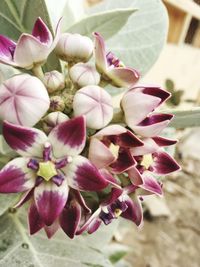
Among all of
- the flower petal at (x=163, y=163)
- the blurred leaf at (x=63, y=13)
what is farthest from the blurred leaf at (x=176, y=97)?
the flower petal at (x=163, y=163)

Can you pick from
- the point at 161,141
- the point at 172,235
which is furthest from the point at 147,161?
the point at 172,235

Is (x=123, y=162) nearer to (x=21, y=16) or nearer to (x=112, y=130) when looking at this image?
(x=112, y=130)

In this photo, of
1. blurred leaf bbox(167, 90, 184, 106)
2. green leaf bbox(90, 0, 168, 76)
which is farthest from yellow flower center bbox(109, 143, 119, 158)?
blurred leaf bbox(167, 90, 184, 106)

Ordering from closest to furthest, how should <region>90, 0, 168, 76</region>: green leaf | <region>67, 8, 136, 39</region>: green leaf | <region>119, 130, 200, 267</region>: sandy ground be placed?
<region>67, 8, 136, 39</region>: green leaf → <region>90, 0, 168, 76</region>: green leaf → <region>119, 130, 200, 267</region>: sandy ground

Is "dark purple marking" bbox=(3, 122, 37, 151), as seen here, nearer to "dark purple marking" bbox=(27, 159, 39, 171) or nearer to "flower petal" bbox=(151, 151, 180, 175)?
"dark purple marking" bbox=(27, 159, 39, 171)

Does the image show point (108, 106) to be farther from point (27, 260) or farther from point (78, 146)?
point (27, 260)

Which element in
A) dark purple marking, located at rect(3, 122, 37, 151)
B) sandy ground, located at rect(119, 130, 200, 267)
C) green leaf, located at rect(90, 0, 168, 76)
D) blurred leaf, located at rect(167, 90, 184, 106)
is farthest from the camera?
sandy ground, located at rect(119, 130, 200, 267)

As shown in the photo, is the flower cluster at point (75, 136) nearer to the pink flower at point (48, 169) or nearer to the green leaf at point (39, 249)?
the pink flower at point (48, 169)
